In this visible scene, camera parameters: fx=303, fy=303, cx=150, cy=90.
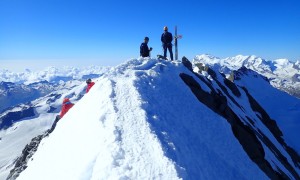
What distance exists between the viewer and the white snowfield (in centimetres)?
1391

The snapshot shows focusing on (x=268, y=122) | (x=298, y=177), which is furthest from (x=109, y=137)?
(x=268, y=122)

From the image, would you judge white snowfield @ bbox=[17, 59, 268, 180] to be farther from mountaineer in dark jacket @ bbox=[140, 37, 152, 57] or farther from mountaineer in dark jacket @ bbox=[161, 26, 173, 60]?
mountaineer in dark jacket @ bbox=[161, 26, 173, 60]

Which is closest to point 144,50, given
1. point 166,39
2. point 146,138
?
point 166,39

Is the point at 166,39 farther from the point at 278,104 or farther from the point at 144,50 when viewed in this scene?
the point at 278,104

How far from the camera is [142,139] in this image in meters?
15.9

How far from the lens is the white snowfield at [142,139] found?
45.6 ft

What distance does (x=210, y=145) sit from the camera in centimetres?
2114

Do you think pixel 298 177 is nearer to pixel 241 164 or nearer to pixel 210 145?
pixel 241 164

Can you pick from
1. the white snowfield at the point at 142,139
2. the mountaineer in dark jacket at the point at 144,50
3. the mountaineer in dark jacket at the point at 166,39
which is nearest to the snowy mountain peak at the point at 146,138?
the white snowfield at the point at 142,139

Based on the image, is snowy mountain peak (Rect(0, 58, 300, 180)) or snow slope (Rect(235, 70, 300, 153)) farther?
snow slope (Rect(235, 70, 300, 153))

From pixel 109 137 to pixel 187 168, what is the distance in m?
4.26

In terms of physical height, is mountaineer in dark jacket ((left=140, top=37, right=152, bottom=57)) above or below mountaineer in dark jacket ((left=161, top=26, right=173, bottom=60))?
below

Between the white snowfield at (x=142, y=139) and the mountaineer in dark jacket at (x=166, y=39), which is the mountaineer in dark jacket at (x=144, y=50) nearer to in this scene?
the mountaineer in dark jacket at (x=166, y=39)

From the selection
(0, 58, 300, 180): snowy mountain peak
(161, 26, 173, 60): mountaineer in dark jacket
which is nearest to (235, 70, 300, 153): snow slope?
(161, 26, 173, 60): mountaineer in dark jacket
